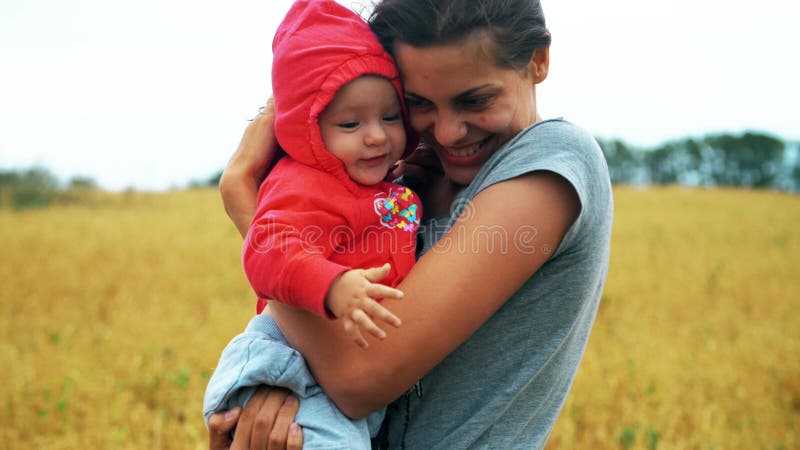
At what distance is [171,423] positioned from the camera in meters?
4.09

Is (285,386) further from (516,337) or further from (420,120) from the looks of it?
(420,120)

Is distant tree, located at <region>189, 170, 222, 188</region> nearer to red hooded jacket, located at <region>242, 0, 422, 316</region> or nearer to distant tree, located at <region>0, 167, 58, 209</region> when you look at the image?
distant tree, located at <region>0, 167, 58, 209</region>

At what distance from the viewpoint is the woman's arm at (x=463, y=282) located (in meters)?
1.49

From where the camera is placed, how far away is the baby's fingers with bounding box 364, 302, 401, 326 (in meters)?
1.42

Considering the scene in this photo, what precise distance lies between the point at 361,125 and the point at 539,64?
53 cm

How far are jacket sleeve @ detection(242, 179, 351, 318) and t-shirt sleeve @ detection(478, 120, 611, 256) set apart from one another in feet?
1.27

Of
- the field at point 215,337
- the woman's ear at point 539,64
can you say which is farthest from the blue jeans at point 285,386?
the field at point 215,337

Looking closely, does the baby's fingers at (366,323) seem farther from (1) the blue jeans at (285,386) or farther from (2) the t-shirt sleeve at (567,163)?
(2) the t-shirt sleeve at (567,163)

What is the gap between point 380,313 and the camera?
1.42 metres

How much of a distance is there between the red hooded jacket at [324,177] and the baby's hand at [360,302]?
0.53ft

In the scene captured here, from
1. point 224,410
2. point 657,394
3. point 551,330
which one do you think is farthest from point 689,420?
point 224,410

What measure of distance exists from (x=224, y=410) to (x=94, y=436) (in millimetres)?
2663

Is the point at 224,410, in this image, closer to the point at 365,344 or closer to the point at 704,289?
the point at 365,344

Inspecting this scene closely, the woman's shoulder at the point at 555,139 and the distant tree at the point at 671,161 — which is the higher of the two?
the woman's shoulder at the point at 555,139
